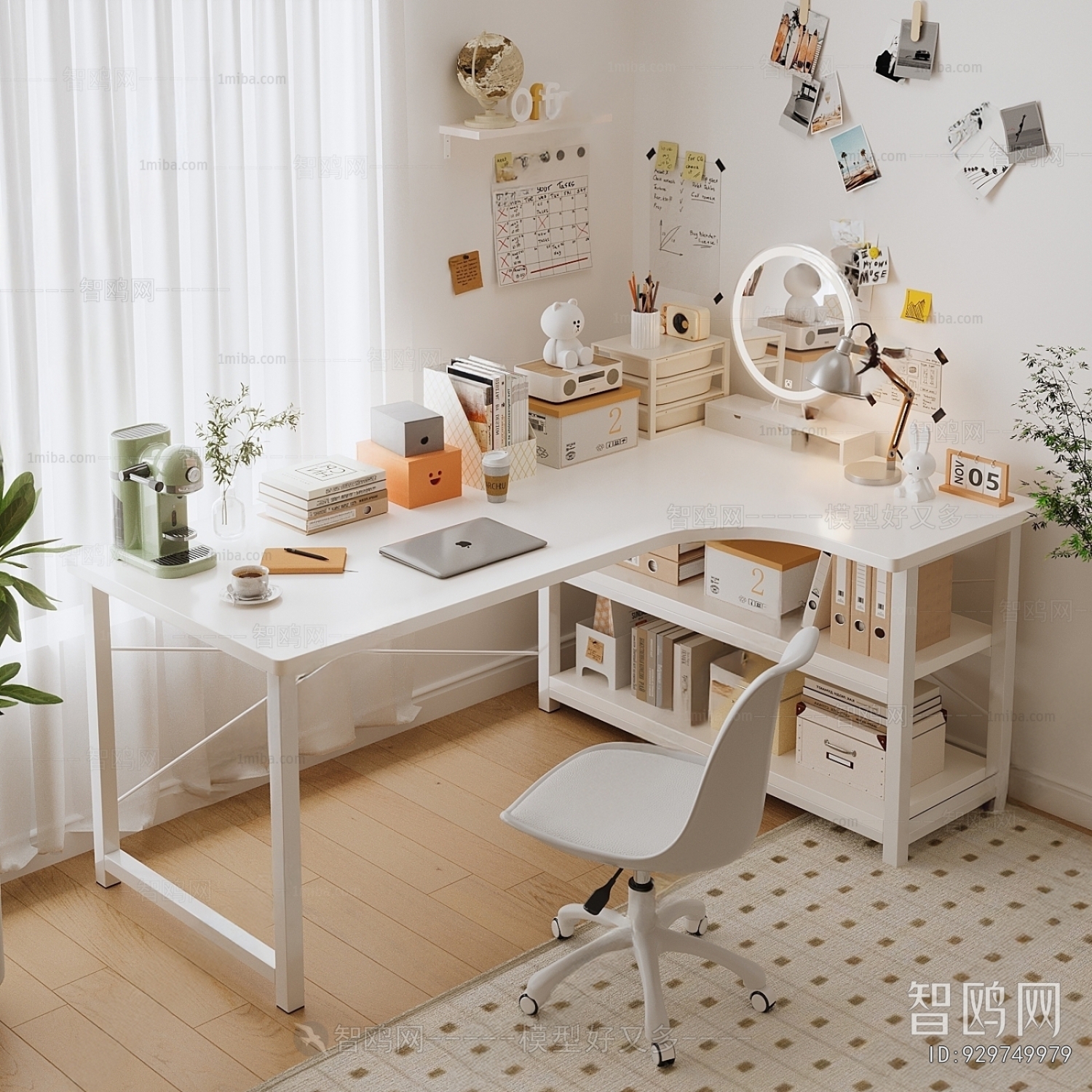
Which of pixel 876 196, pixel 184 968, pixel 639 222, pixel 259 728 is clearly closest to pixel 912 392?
pixel 876 196

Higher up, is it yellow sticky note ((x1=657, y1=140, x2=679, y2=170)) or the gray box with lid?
yellow sticky note ((x1=657, y1=140, x2=679, y2=170))

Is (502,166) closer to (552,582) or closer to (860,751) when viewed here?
(552,582)

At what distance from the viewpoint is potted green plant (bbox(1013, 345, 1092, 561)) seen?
2.97 metres

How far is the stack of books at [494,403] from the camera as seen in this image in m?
3.25

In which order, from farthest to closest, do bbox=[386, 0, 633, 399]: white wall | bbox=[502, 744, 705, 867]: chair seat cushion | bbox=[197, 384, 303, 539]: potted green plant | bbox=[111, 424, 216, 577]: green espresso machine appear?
bbox=[386, 0, 633, 399]: white wall < bbox=[197, 384, 303, 539]: potted green plant < bbox=[111, 424, 216, 577]: green espresso machine < bbox=[502, 744, 705, 867]: chair seat cushion

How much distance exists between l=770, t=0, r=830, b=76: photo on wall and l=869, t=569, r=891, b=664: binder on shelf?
125 centimetres

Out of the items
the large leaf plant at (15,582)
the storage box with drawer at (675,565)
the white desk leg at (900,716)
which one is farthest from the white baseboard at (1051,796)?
the large leaf plant at (15,582)

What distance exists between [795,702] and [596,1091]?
1.19 meters

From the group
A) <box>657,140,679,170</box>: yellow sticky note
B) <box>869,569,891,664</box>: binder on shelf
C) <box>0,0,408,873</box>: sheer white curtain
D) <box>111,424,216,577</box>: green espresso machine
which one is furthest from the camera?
<box>657,140,679,170</box>: yellow sticky note

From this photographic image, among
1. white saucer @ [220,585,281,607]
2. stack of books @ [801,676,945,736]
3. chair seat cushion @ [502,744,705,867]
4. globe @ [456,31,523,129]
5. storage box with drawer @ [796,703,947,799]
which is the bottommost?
storage box with drawer @ [796,703,947,799]

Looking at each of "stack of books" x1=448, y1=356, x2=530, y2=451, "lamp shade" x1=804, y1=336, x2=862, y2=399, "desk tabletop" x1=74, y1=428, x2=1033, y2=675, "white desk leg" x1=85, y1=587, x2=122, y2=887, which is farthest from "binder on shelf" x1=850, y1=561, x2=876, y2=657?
"white desk leg" x1=85, y1=587, x2=122, y2=887

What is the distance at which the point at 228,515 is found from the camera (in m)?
2.92

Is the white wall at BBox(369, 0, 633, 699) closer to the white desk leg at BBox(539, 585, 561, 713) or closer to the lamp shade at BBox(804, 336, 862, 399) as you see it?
the white desk leg at BBox(539, 585, 561, 713)

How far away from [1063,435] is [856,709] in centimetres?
74
